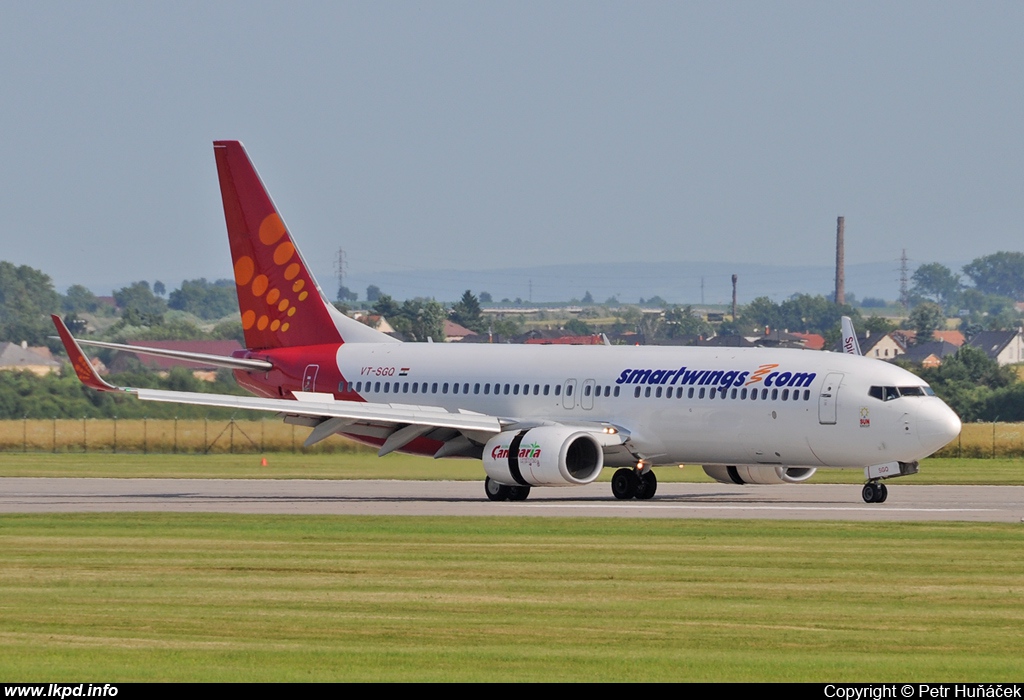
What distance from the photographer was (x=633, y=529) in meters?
34.7

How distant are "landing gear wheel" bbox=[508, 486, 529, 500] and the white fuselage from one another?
2.14 metres

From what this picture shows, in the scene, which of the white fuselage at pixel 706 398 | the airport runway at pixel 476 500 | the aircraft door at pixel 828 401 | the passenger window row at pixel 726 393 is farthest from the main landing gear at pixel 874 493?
the passenger window row at pixel 726 393

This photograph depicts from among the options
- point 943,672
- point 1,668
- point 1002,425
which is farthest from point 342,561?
point 1002,425

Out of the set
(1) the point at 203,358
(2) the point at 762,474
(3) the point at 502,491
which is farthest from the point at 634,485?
(1) the point at 203,358

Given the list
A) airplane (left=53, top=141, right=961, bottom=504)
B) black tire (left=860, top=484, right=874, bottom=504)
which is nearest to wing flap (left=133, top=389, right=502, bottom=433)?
airplane (left=53, top=141, right=961, bottom=504)

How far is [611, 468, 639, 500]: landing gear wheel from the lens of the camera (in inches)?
1795

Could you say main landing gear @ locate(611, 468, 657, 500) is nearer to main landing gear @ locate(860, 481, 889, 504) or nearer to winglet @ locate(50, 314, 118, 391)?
main landing gear @ locate(860, 481, 889, 504)

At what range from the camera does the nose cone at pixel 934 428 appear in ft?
137

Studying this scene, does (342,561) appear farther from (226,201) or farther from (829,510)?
(226,201)

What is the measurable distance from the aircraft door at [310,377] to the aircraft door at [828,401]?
1558 centimetres

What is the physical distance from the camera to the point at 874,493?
42969 millimetres

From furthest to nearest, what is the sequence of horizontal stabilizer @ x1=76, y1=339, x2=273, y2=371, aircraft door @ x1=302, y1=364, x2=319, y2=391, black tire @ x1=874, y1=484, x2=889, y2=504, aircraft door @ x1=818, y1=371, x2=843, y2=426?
aircraft door @ x1=302, y1=364, x2=319, y2=391 < horizontal stabilizer @ x1=76, y1=339, x2=273, y2=371 < black tire @ x1=874, y1=484, x2=889, y2=504 < aircraft door @ x1=818, y1=371, x2=843, y2=426

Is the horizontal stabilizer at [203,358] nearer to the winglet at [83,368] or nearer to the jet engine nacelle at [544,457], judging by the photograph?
the winglet at [83,368]

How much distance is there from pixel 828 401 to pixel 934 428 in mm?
2475
